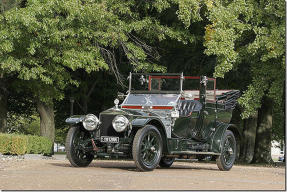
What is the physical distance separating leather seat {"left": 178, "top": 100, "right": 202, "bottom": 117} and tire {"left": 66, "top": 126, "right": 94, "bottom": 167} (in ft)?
8.28

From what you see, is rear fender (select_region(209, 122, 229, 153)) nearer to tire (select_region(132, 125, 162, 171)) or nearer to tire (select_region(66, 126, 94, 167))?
tire (select_region(132, 125, 162, 171))

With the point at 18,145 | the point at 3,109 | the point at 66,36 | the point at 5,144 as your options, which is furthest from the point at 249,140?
the point at 5,144

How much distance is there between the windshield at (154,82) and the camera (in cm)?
1575

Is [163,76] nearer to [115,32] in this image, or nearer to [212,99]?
[212,99]

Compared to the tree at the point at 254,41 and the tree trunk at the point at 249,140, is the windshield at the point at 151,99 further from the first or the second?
the tree trunk at the point at 249,140

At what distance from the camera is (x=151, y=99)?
15367 millimetres

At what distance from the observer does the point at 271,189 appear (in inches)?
404

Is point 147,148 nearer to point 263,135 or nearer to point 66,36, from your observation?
point 66,36

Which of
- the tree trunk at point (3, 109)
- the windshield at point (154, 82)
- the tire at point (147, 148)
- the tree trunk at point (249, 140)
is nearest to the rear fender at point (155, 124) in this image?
the tire at point (147, 148)

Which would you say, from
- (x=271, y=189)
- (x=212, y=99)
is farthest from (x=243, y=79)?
(x=271, y=189)

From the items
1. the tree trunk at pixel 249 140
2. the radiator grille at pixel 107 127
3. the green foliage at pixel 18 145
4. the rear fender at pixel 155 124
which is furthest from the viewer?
the tree trunk at pixel 249 140

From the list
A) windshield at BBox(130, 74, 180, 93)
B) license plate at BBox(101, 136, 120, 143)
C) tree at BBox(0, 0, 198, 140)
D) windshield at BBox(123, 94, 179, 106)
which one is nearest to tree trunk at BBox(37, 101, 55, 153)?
tree at BBox(0, 0, 198, 140)

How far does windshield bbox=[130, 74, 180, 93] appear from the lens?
15.7 m

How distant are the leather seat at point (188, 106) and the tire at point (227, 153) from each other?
1076mm
